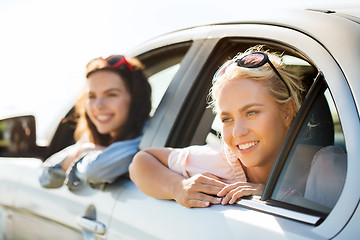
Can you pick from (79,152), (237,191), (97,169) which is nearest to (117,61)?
(79,152)

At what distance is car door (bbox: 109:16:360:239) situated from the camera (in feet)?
4.50

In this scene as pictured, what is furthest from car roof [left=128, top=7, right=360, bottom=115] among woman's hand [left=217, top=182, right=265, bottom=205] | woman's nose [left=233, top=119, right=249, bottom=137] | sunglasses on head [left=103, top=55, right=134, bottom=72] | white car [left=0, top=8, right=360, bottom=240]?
sunglasses on head [left=103, top=55, right=134, bottom=72]

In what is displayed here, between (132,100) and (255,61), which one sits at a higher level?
(255,61)

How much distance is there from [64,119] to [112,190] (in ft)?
3.79

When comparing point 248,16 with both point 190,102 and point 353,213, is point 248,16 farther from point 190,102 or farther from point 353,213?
point 353,213

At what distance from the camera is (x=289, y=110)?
5.96ft

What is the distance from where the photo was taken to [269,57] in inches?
73.7

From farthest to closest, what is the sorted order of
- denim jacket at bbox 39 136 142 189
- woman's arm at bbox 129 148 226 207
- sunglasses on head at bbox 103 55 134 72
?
sunglasses on head at bbox 103 55 134 72 → denim jacket at bbox 39 136 142 189 → woman's arm at bbox 129 148 226 207

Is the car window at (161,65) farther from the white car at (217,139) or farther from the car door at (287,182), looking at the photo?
the car door at (287,182)

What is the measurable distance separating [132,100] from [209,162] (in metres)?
1.20

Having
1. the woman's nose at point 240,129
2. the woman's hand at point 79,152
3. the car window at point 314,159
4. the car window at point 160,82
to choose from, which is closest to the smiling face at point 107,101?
the woman's hand at point 79,152

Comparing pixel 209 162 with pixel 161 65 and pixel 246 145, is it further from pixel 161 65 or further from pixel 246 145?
pixel 161 65

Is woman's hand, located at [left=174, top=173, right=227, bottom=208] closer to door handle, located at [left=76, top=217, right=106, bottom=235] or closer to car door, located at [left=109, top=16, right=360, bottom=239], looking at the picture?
car door, located at [left=109, top=16, right=360, bottom=239]

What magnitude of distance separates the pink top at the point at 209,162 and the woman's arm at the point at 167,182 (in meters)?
0.04
